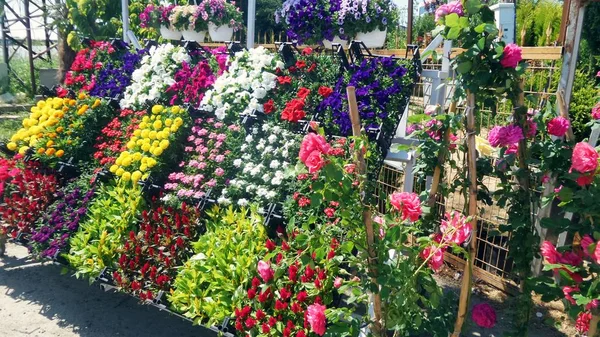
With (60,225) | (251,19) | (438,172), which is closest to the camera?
(438,172)

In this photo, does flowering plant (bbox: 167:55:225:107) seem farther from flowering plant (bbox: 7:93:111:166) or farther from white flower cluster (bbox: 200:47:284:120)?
flowering plant (bbox: 7:93:111:166)

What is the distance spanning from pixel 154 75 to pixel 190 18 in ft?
3.76

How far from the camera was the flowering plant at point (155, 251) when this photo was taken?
2.88 meters

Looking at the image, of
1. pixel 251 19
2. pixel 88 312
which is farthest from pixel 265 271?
pixel 251 19

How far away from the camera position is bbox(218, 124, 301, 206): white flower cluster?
3025mm

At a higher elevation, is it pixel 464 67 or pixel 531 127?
pixel 464 67

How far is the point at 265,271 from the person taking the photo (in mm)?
2283

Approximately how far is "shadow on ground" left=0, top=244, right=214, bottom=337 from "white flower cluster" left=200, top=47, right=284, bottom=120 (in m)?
1.52

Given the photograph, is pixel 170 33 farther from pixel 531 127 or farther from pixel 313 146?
pixel 531 127

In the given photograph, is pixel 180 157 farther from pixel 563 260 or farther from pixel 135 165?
pixel 563 260

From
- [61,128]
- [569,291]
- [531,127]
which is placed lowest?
[569,291]

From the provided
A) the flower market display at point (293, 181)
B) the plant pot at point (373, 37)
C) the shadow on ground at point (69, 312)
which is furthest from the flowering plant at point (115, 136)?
the plant pot at point (373, 37)

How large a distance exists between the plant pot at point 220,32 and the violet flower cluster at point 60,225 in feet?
8.10

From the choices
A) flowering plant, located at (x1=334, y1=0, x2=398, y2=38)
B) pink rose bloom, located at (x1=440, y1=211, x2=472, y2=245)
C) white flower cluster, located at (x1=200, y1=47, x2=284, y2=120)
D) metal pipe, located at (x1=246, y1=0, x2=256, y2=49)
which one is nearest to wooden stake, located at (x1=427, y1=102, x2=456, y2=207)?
pink rose bloom, located at (x1=440, y1=211, x2=472, y2=245)
